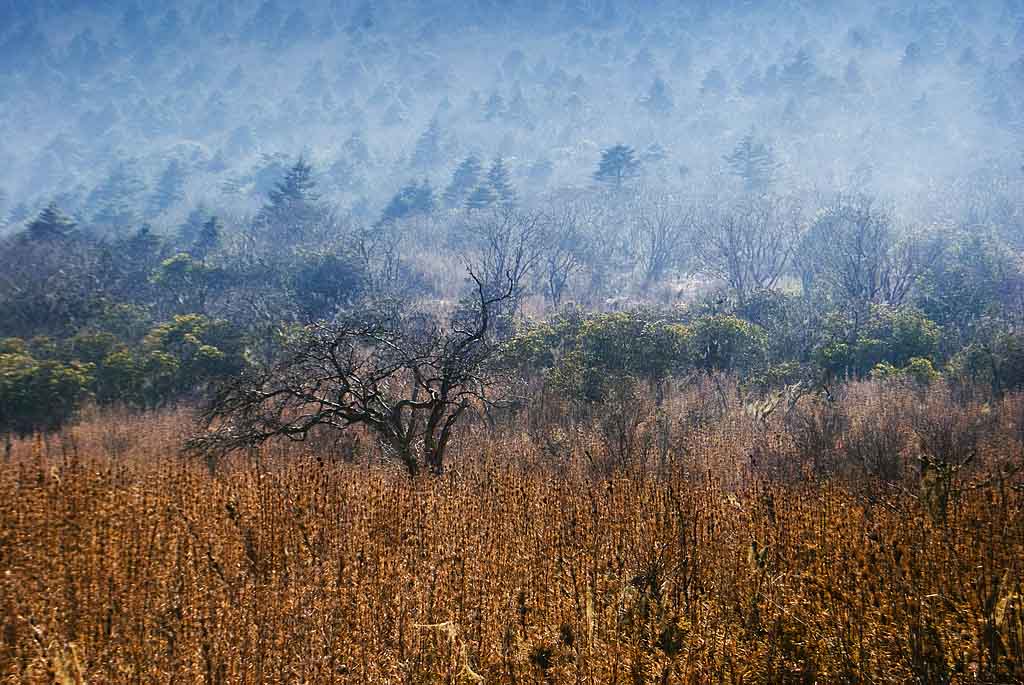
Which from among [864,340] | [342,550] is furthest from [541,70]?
[342,550]

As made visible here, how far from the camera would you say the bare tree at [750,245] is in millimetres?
40500

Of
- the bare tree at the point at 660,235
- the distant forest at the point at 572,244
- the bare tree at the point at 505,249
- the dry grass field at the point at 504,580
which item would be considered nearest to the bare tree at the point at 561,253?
the distant forest at the point at 572,244

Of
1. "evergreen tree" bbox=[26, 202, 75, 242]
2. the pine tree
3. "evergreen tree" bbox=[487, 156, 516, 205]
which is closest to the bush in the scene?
"evergreen tree" bbox=[26, 202, 75, 242]

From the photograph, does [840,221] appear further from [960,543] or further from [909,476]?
[960,543]

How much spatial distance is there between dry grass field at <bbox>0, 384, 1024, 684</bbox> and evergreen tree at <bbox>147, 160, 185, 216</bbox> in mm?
85209

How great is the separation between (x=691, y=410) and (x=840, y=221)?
3180 centimetres

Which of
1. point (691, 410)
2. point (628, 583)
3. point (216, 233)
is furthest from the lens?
point (216, 233)

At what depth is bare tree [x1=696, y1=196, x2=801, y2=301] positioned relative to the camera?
40500mm

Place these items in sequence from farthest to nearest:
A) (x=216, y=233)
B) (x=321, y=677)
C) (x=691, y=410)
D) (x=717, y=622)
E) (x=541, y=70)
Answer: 1. (x=541, y=70)
2. (x=216, y=233)
3. (x=691, y=410)
4. (x=717, y=622)
5. (x=321, y=677)

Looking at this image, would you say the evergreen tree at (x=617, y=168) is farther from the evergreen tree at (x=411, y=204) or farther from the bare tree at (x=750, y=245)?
the bare tree at (x=750, y=245)

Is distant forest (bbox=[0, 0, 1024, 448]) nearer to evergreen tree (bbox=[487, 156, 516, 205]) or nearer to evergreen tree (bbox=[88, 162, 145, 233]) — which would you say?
evergreen tree (bbox=[487, 156, 516, 205])

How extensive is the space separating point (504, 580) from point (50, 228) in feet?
162

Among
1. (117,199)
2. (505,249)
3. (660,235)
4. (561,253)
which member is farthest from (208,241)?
(117,199)

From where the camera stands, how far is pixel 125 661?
3965 mm
